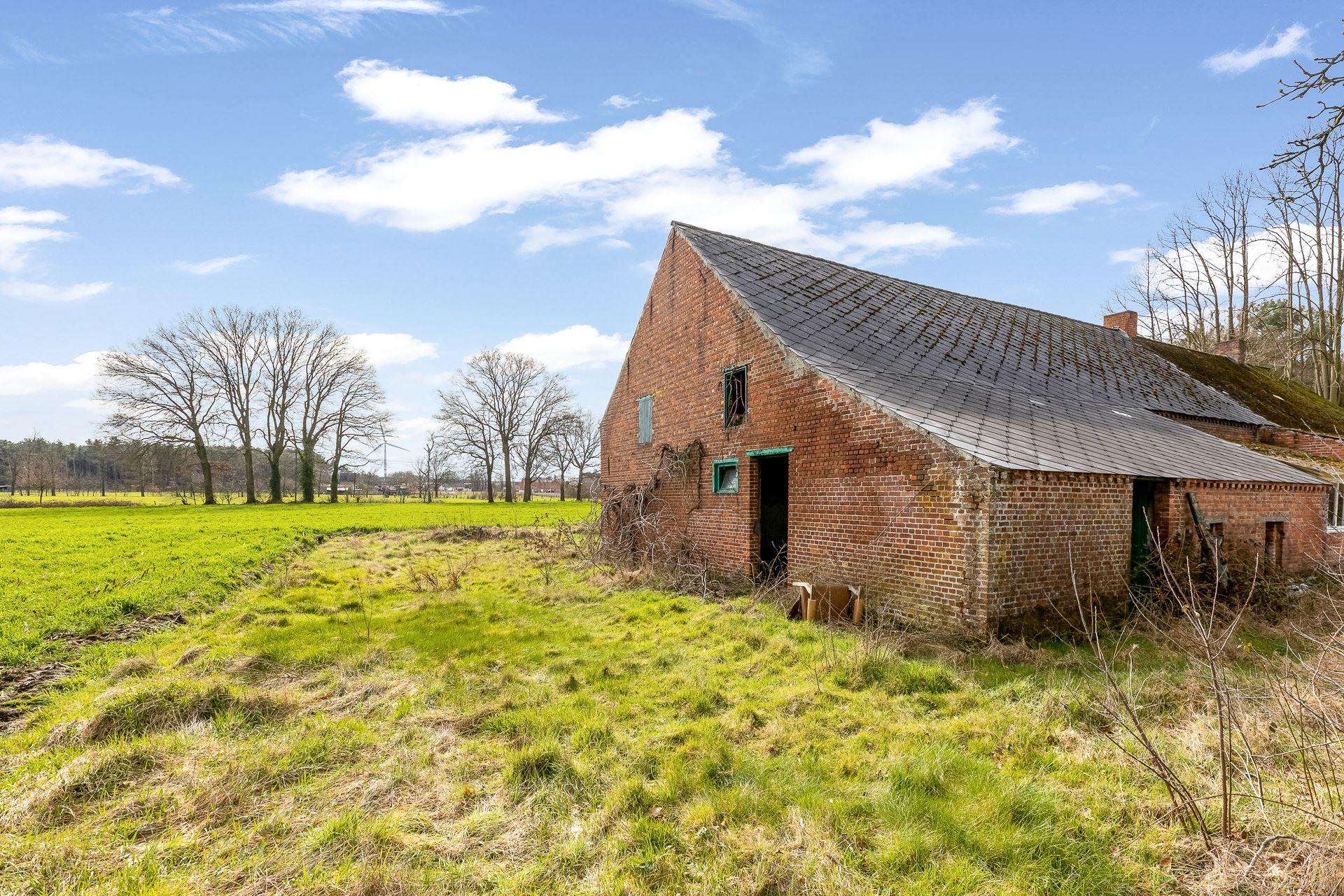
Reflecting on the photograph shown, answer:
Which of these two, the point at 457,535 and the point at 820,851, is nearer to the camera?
the point at 820,851

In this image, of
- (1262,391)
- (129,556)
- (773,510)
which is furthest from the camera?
(1262,391)

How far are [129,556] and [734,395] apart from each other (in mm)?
15706

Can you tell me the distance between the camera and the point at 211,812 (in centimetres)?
429

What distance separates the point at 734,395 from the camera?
12703 millimetres

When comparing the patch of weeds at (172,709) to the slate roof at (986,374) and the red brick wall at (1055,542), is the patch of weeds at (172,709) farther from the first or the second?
the slate roof at (986,374)

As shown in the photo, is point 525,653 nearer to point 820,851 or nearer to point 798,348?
point 820,851

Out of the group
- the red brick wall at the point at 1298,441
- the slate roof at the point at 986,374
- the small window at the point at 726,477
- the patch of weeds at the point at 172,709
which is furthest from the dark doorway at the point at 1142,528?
the patch of weeds at the point at 172,709

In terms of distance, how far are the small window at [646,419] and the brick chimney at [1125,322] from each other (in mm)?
17059

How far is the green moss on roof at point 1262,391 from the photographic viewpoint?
60.7ft

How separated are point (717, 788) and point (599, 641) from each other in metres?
4.22

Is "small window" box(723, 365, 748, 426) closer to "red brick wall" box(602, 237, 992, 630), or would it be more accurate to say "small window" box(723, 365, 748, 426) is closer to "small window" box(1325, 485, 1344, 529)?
"red brick wall" box(602, 237, 992, 630)

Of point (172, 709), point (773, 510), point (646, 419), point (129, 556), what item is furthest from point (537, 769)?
point (129, 556)

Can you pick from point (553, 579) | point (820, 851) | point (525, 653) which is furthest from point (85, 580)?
point (820, 851)

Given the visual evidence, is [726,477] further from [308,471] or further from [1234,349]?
[308,471]
